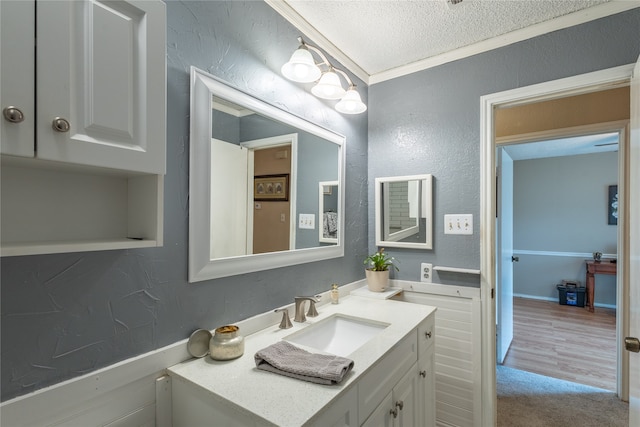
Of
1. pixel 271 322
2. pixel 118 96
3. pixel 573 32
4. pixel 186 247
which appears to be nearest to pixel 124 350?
pixel 186 247

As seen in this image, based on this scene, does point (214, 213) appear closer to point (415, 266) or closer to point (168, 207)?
point (168, 207)

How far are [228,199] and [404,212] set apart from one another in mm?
1296

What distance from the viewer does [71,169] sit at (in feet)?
2.50

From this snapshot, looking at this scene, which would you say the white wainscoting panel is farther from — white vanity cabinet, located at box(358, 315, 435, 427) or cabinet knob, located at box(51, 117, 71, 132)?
cabinet knob, located at box(51, 117, 71, 132)

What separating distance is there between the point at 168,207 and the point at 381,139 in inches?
63.3

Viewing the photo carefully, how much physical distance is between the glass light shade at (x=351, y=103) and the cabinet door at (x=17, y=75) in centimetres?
139

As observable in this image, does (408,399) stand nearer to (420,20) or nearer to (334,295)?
(334,295)

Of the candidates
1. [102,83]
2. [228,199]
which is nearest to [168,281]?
[228,199]

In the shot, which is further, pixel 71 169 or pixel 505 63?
pixel 505 63

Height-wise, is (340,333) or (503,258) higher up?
(503,258)

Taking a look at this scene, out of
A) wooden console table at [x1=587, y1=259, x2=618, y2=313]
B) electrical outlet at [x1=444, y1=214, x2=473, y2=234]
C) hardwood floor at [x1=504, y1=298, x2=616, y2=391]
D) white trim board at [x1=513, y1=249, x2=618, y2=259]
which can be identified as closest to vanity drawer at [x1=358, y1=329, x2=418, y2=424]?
electrical outlet at [x1=444, y1=214, x2=473, y2=234]

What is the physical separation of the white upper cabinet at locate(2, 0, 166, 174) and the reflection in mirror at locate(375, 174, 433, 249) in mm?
1628

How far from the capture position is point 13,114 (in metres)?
0.54

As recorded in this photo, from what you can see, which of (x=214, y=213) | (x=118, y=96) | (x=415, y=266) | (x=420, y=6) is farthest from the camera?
(x=415, y=266)
